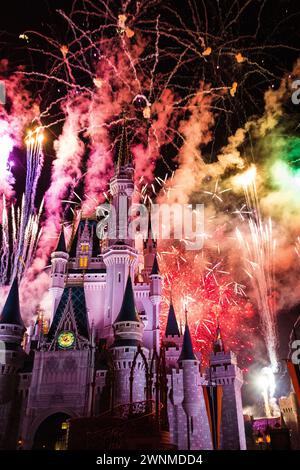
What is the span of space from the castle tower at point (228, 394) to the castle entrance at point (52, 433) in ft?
44.3

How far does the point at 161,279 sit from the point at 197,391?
12.5 metres

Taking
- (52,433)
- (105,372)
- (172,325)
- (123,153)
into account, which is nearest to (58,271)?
(105,372)

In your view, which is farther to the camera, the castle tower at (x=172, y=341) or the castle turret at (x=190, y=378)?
the castle tower at (x=172, y=341)

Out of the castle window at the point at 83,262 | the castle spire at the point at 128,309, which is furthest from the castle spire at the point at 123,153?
the castle spire at the point at 128,309

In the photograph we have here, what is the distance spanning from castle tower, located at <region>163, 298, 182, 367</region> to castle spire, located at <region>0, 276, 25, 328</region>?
1391 centimetres

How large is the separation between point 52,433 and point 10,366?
6.79 metres

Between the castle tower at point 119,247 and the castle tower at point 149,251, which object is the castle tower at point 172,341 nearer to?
the castle tower at point 119,247

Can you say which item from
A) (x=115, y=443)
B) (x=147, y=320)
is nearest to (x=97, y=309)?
(x=147, y=320)

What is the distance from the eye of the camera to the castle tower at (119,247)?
41688 millimetres

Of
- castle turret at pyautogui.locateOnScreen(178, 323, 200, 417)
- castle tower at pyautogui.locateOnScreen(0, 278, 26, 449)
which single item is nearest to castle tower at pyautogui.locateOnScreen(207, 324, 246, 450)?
castle turret at pyautogui.locateOnScreen(178, 323, 200, 417)

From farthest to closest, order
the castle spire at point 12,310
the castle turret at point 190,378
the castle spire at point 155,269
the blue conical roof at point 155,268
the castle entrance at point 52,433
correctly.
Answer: the blue conical roof at point 155,268 < the castle spire at point 155,269 < the castle spire at point 12,310 < the castle turret at point 190,378 < the castle entrance at point 52,433

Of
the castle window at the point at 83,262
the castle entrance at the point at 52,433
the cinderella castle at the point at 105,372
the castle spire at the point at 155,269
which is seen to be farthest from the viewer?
the castle window at the point at 83,262

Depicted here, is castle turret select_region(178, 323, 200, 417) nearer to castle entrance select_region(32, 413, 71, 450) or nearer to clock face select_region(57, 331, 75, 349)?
clock face select_region(57, 331, 75, 349)

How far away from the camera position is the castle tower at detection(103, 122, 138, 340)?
41.7m
